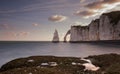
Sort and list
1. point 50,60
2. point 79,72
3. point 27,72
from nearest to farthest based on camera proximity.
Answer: point 27,72, point 79,72, point 50,60

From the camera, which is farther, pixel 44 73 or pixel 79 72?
pixel 79 72

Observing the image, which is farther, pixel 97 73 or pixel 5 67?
pixel 5 67

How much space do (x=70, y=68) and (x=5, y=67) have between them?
34.9 feet

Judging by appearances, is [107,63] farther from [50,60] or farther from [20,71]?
[20,71]

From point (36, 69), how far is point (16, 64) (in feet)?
29.4

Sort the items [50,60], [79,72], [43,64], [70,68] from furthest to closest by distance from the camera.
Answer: [50,60]
[43,64]
[70,68]
[79,72]

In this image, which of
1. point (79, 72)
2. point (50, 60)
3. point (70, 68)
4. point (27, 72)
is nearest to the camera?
point (27, 72)

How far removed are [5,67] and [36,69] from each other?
1008cm

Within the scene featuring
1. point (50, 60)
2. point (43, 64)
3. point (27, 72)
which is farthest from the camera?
point (50, 60)

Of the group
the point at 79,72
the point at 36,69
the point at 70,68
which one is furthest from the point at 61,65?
the point at 36,69

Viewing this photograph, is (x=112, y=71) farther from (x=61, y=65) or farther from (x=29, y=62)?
(x=29, y=62)

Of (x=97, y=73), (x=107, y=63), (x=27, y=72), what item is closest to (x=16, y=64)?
(x=27, y=72)

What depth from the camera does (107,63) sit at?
113ft

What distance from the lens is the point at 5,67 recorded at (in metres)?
31.6
